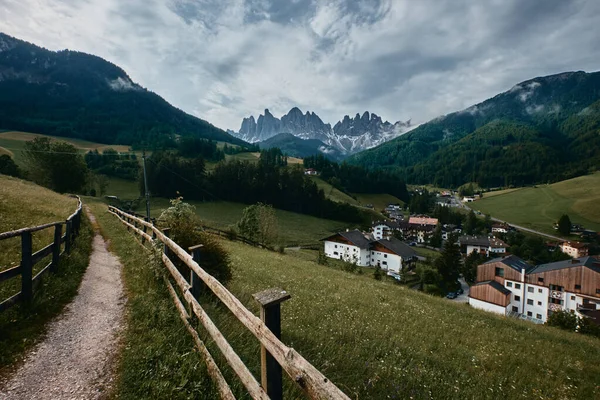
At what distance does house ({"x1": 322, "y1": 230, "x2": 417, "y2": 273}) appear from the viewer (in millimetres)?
75812

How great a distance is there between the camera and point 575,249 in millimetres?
94625

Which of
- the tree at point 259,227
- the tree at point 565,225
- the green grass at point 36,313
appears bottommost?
the tree at point 565,225

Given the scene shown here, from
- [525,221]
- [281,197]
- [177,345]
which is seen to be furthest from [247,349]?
[525,221]

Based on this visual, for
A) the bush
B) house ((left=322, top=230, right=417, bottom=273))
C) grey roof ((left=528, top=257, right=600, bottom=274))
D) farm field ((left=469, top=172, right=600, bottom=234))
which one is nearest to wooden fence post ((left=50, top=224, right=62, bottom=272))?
the bush

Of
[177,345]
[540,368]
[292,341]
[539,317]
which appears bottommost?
[539,317]

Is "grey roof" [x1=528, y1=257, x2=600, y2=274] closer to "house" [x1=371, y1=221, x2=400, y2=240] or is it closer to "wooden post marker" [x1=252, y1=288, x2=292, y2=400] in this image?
"house" [x1=371, y1=221, x2=400, y2=240]

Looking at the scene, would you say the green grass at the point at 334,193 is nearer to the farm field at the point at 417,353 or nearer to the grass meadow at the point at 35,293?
the farm field at the point at 417,353

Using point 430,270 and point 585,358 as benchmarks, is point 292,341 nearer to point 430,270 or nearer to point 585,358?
point 585,358

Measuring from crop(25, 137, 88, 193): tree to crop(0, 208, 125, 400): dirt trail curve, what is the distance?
213 ft

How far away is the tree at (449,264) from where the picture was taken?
2448 inches

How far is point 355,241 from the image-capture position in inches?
3073

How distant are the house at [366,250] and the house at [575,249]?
6570 centimetres

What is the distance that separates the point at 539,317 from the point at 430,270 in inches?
846

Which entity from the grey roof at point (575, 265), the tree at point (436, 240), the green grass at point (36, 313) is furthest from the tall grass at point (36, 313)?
the tree at point (436, 240)
